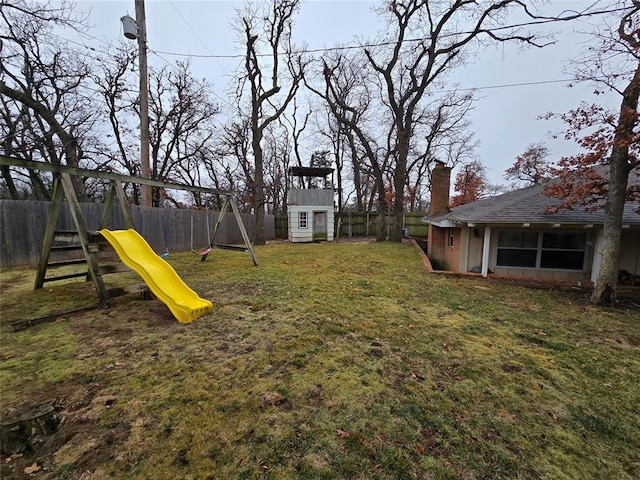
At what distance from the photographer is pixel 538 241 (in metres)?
7.73

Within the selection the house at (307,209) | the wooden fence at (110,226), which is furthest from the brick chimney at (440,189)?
the wooden fence at (110,226)

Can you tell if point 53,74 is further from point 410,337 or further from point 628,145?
point 628,145

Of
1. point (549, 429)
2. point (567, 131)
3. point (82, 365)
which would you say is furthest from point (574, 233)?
point (82, 365)

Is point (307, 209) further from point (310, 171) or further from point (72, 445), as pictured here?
point (72, 445)

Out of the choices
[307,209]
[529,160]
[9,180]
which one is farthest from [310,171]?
[529,160]

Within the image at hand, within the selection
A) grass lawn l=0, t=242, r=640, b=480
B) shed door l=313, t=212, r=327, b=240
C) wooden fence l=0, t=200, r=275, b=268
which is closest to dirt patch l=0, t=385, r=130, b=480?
grass lawn l=0, t=242, r=640, b=480

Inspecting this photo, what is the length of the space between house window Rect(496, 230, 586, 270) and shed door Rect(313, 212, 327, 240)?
1134 cm

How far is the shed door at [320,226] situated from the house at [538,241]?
397 inches

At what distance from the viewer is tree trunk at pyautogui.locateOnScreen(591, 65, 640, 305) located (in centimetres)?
470

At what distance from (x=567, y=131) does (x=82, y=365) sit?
848cm

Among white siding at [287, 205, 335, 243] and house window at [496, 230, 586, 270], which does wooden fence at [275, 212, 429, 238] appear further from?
house window at [496, 230, 586, 270]

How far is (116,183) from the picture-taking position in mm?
4391

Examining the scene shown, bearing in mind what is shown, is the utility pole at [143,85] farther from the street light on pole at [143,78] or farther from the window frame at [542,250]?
the window frame at [542,250]

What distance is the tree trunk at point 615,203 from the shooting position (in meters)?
4.70
